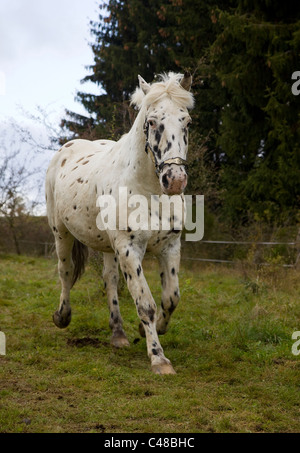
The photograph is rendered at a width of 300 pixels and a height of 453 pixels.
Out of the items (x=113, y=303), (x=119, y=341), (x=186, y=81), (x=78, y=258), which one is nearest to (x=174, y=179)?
(x=186, y=81)

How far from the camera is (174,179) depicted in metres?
3.67

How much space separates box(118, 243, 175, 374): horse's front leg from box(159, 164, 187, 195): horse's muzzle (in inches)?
31.6

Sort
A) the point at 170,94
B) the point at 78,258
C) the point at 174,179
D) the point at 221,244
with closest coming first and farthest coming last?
1. the point at 174,179
2. the point at 170,94
3. the point at 78,258
4. the point at 221,244

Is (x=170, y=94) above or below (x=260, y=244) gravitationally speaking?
above

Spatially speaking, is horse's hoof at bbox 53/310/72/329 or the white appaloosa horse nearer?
the white appaloosa horse

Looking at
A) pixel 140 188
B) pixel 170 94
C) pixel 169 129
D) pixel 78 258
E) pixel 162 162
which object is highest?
pixel 170 94

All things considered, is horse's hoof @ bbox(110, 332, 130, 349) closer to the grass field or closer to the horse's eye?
the grass field

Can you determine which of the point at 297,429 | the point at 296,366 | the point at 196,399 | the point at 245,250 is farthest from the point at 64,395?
the point at 245,250

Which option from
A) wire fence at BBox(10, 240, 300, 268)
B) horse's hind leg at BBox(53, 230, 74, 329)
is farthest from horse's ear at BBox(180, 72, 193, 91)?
wire fence at BBox(10, 240, 300, 268)

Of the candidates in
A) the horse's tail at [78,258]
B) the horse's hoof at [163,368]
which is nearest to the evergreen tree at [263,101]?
the horse's tail at [78,258]

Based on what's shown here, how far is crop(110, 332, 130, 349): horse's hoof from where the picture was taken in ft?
16.8

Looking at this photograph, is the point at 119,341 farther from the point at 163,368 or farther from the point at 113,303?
the point at 163,368

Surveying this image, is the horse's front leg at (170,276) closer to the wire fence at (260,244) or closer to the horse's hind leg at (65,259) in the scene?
the horse's hind leg at (65,259)

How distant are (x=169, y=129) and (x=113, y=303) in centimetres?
242
